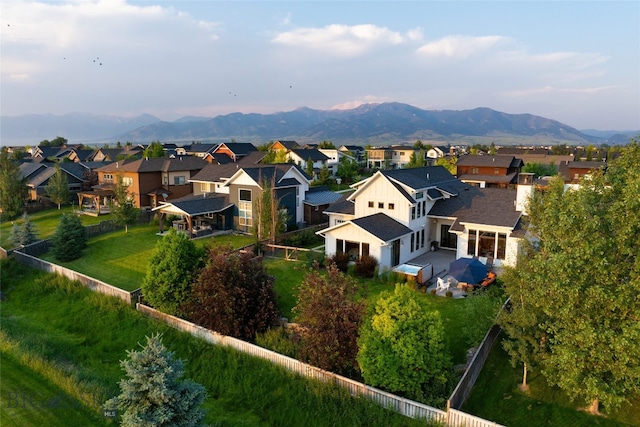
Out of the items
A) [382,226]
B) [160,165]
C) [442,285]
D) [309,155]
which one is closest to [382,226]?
[382,226]

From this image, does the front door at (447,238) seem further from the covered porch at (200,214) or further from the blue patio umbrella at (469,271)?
the covered porch at (200,214)

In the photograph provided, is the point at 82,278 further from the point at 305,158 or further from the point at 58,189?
the point at 305,158

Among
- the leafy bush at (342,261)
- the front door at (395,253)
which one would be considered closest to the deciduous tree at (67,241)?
the leafy bush at (342,261)

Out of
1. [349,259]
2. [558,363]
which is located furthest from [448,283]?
[558,363]

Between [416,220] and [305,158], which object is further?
[305,158]

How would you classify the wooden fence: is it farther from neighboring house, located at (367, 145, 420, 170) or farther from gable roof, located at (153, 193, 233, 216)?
neighboring house, located at (367, 145, 420, 170)

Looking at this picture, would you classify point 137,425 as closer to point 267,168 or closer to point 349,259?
point 349,259
